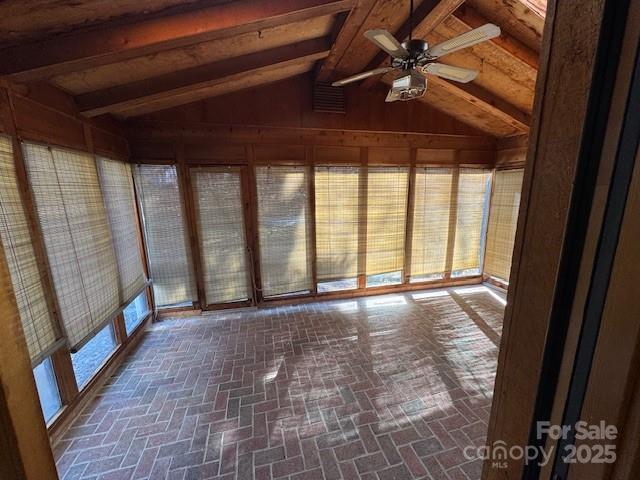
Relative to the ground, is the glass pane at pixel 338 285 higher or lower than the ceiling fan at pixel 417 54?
lower

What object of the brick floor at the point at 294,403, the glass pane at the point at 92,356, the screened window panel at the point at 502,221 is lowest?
the brick floor at the point at 294,403

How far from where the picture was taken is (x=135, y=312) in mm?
3609

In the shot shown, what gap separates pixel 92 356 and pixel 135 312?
2.59 feet

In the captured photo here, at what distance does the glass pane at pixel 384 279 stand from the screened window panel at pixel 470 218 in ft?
3.64

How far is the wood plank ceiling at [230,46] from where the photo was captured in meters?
1.76

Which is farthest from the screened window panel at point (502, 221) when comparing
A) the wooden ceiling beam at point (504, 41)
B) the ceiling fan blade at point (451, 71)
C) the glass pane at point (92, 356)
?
the glass pane at point (92, 356)

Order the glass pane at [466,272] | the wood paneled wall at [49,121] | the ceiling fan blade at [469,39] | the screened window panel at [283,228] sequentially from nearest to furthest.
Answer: the ceiling fan blade at [469,39] < the wood paneled wall at [49,121] < the screened window panel at [283,228] < the glass pane at [466,272]

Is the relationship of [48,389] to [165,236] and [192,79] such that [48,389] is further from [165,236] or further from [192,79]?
[192,79]

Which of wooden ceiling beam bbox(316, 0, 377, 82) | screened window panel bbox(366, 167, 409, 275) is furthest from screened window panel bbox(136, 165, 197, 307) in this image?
screened window panel bbox(366, 167, 409, 275)

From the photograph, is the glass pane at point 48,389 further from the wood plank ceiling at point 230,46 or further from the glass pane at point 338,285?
the glass pane at point 338,285

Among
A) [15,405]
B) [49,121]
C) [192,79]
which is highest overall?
[192,79]

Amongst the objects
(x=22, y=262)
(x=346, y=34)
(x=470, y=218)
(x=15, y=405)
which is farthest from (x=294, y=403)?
(x=470, y=218)

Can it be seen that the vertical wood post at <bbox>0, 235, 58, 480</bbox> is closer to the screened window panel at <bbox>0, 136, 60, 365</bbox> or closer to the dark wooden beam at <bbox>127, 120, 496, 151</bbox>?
the screened window panel at <bbox>0, 136, 60, 365</bbox>

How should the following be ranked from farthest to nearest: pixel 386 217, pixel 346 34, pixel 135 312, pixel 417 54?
pixel 386 217
pixel 135 312
pixel 346 34
pixel 417 54
